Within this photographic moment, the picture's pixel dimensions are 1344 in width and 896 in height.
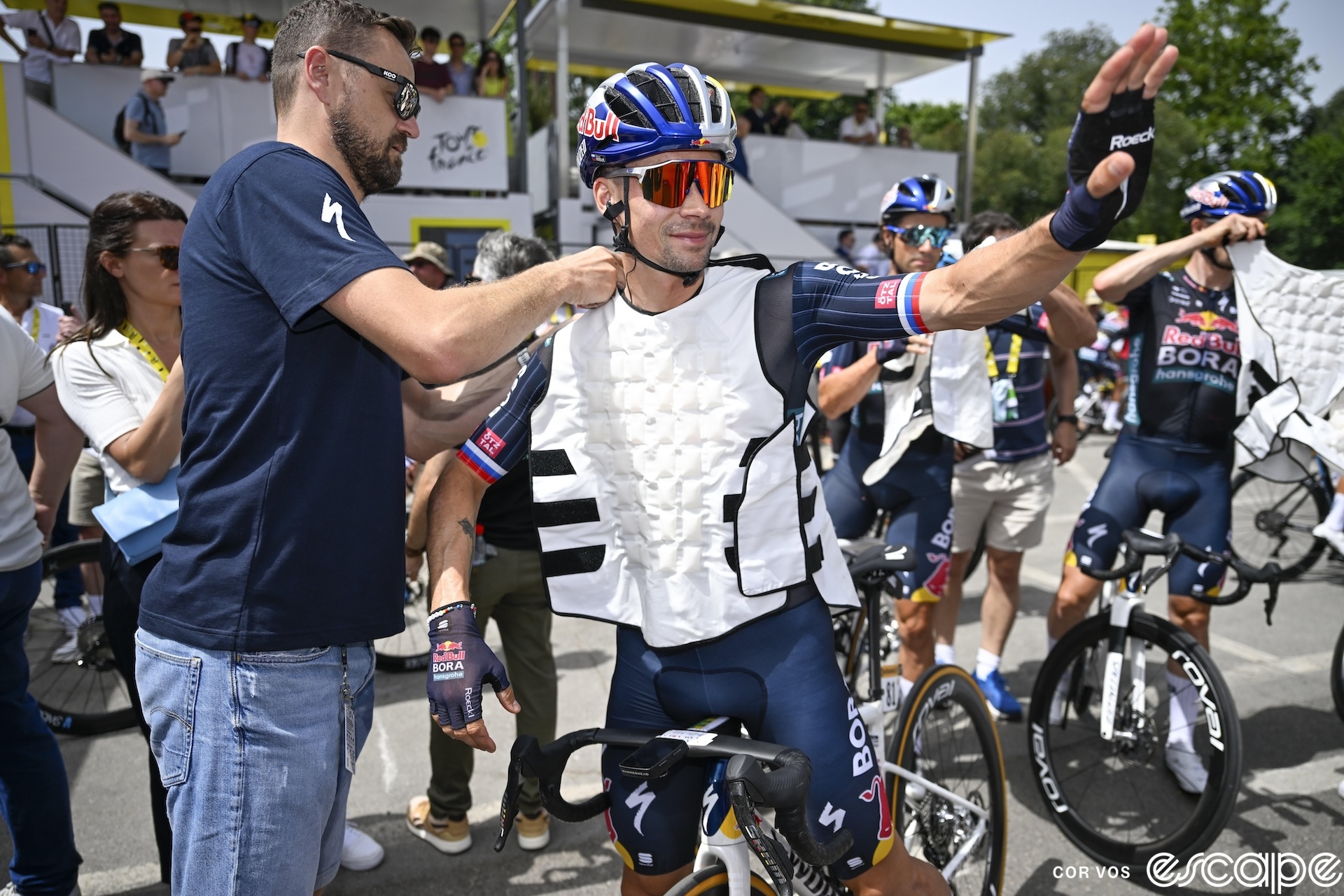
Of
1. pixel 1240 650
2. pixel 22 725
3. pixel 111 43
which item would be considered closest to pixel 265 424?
pixel 22 725

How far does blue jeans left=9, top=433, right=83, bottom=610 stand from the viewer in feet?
16.1

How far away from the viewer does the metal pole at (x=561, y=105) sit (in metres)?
13.9

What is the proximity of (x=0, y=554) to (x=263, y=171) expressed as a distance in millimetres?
1772

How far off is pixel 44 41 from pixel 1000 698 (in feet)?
42.4

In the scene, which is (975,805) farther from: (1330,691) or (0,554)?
(1330,691)

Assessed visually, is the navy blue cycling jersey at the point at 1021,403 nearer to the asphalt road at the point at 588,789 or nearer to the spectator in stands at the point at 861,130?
the asphalt road at the point at 588,789

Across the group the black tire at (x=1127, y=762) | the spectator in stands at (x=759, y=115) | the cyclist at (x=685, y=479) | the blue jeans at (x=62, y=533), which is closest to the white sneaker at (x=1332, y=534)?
the black tire at (x=1127, y=762)

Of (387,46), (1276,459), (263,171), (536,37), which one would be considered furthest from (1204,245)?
(536,37)

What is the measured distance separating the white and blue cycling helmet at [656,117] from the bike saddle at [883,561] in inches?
54.7

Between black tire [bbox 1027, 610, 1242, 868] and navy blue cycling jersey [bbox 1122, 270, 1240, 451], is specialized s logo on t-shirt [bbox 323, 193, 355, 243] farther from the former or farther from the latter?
navy blue cycling jersey [bbox 1122, 270, 1240, 451]

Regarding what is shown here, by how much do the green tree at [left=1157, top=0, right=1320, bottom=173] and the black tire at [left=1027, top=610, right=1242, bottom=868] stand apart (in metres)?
46.9

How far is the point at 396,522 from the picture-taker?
1.95m

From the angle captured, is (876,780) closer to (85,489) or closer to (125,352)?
(125,352)

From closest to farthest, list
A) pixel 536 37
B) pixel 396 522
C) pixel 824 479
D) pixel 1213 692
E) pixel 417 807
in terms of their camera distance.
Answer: pixel 396 522 < pixel 1213 692 < pixel 417 807 < pixel 824 479 < pixel 536 37
